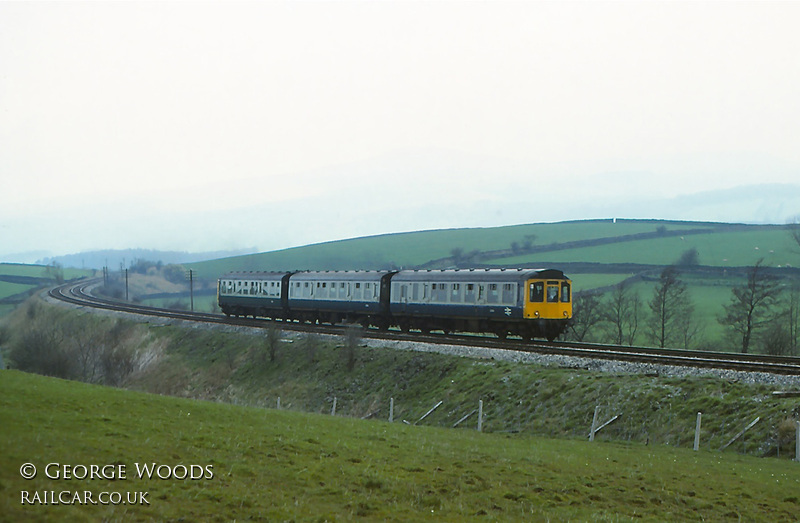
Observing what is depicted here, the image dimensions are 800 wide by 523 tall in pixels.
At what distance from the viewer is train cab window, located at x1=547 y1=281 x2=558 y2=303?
40.8m

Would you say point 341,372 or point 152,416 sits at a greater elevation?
point 152,416

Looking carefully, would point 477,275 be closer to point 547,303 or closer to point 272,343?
point 547,303

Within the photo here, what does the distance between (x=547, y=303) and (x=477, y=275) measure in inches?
194

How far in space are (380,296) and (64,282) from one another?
133 meters

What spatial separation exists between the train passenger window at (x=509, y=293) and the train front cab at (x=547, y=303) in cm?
84

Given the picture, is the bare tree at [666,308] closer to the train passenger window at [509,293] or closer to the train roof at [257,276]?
the train roof at [257,276]

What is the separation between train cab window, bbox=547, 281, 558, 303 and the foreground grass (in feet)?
63.5

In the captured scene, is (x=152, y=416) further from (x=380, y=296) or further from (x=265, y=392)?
(x=380, y=296)

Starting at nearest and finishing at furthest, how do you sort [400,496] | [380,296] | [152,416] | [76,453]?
1. [76,453]
2. [400,496]
3. [152,416]
4. [380,296]

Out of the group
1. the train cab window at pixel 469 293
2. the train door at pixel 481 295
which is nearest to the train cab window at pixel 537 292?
the train door at pixel 481 295

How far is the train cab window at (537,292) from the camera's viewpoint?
40500 millimetres

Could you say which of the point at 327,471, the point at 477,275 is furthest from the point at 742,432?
the point at 477,275

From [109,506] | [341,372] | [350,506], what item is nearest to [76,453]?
[109,506]

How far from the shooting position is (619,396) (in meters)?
27.2
